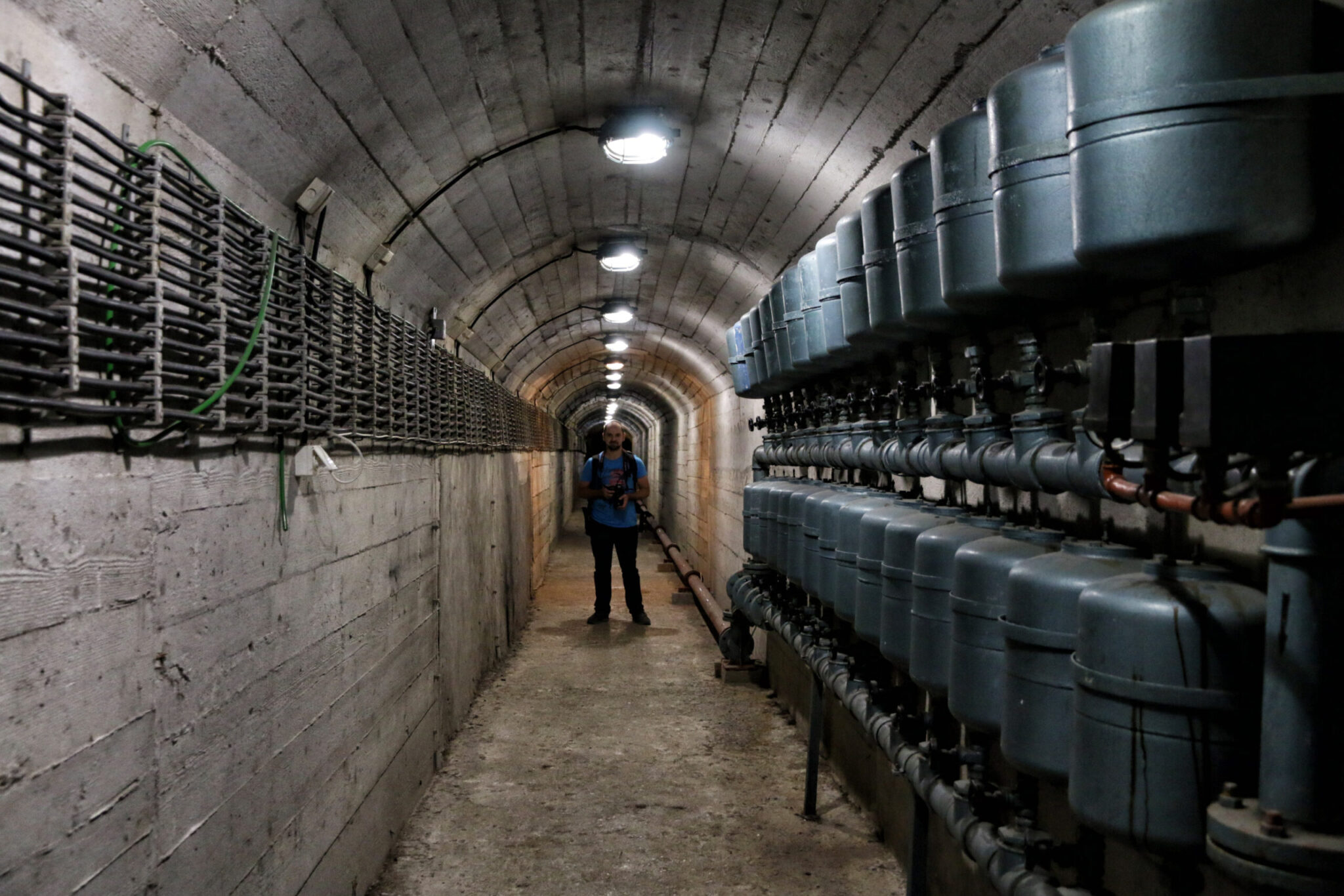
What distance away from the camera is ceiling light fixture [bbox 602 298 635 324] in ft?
32.8

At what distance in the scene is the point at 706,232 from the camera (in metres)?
6.75

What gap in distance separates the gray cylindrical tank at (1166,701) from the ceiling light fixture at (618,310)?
841 cm

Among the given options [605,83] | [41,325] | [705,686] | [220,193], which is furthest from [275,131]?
[705,686]

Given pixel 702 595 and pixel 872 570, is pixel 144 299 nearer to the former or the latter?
pixel 872 570

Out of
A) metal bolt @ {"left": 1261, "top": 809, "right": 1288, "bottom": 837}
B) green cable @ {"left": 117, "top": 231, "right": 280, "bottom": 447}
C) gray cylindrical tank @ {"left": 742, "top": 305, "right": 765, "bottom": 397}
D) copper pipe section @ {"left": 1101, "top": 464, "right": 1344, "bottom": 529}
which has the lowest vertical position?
metal bolt @ {"left": 1261, "top": 809, "right": 1288, "bottom": 837}

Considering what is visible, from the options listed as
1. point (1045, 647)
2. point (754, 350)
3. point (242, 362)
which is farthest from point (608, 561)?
point (1045, 647)

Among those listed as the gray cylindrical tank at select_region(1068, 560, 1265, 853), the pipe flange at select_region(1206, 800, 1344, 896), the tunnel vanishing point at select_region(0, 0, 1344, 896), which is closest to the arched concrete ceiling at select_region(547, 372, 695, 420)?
the tunnel vanishing point at select_region(0, 0, 1344, 896)

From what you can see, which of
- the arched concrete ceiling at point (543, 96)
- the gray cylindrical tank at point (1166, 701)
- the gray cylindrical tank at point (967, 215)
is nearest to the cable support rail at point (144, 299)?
the arched concrete ceiling at point (543, 96)

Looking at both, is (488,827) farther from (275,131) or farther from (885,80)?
(885,80)

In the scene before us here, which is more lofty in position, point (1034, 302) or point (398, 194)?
point (398, 194)

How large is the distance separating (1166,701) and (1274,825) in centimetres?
26

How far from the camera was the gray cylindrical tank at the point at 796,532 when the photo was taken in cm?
470

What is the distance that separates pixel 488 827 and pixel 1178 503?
155 inches

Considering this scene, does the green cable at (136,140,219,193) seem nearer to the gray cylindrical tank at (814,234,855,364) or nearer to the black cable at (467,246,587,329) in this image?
the gray cylindrical tank at (814,234,855,364)
